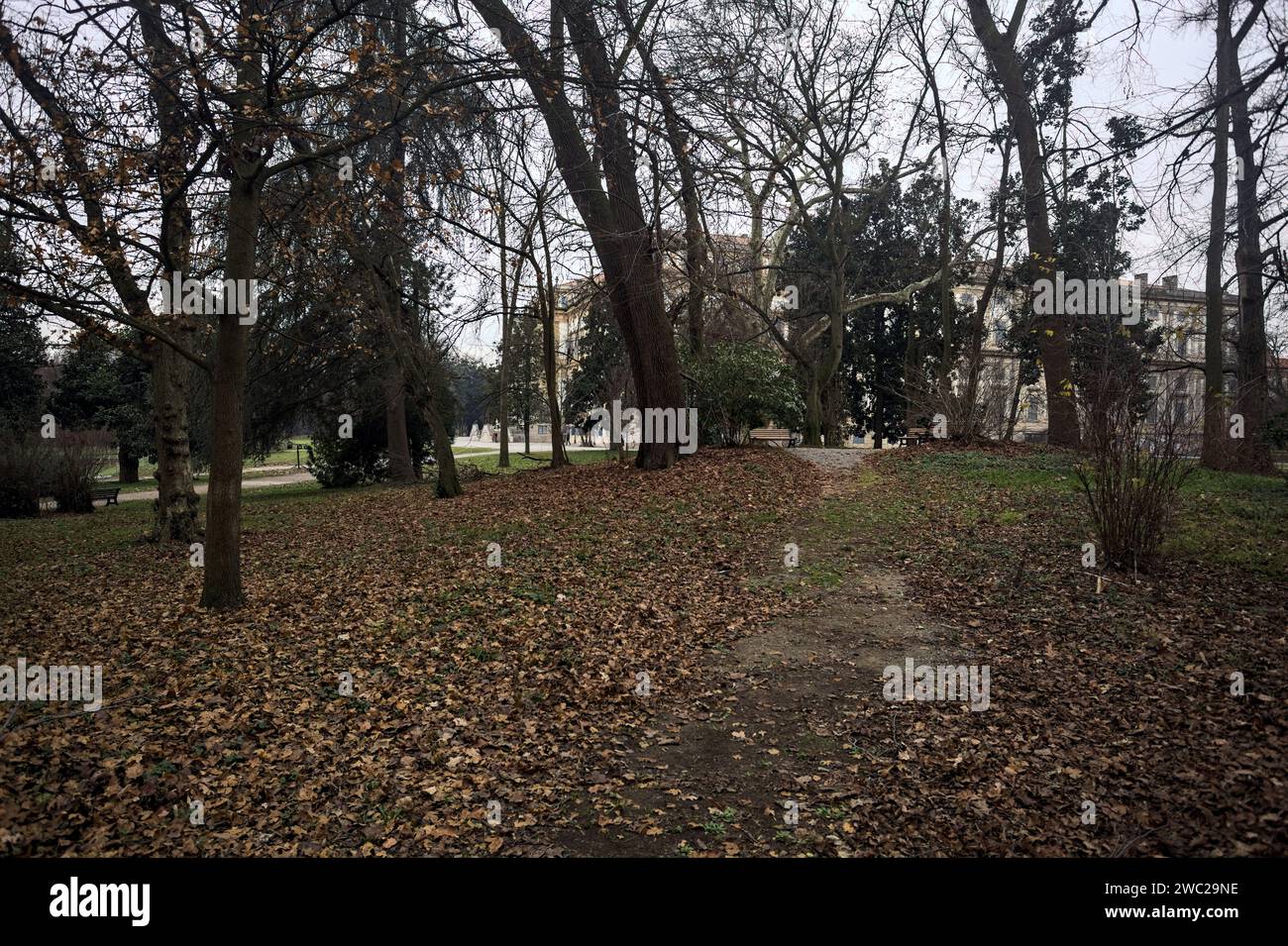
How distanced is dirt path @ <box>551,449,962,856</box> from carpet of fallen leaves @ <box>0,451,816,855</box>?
30 centimetres

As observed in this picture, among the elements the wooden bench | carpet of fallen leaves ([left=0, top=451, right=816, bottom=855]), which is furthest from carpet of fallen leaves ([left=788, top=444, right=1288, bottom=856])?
the wooden bench

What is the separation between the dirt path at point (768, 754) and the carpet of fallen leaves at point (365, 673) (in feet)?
0.97

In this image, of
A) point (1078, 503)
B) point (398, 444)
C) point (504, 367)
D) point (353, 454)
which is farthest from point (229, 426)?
point (504, 367)

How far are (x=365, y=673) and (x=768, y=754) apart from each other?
2.99m

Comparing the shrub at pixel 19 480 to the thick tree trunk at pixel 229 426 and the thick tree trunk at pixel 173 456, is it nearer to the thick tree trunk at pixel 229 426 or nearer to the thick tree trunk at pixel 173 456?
the thick tree trunk at pixel 173 456

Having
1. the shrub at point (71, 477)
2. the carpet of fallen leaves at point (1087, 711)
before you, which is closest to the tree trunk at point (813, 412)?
the carpet of fallen leaves at point (1087, 711)

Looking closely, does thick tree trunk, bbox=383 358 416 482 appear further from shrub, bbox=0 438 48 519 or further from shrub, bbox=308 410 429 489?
shrub, bbox=0 438 48 519

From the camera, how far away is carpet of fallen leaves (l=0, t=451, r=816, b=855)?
388 centimetres

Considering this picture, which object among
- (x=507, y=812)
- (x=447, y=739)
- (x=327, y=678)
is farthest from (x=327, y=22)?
(x=507, y=812)

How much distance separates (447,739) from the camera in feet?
15.5

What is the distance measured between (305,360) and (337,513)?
26.6 feet

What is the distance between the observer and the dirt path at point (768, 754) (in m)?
3.81

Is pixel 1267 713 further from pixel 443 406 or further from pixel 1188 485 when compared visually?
pixel 443 406

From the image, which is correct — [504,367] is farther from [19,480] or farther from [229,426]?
[229,426]
